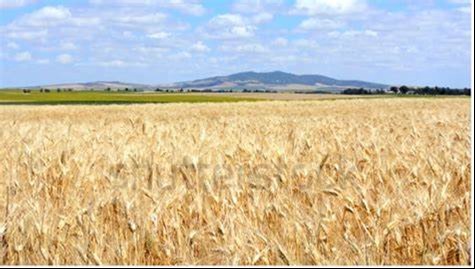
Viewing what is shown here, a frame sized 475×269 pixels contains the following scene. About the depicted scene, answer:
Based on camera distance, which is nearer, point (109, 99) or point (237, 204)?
point (237, 204)

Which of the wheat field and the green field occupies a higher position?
the wheat field

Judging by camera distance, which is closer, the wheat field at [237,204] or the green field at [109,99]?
the wheat field at [237,204]

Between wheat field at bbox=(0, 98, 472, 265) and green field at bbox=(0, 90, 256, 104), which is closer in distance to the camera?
wheat field at bbox=(0, 98, 472, 265)

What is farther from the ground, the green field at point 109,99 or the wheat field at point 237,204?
the wheat field at point 237,204

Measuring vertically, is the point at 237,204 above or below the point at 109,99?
above

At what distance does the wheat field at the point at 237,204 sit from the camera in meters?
3.18

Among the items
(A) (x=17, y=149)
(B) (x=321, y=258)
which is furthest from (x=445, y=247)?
(A) (x=17, y=149)

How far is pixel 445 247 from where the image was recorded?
317 cm

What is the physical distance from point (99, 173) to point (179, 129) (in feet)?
10.8

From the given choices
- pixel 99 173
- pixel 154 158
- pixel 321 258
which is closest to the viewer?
pixel 321 258

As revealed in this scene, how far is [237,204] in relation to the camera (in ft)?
12.8

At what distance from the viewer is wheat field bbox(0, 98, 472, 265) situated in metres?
3.18

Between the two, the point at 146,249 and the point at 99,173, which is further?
the point at 99,173

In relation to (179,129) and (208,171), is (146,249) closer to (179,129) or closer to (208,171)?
(208,171)
